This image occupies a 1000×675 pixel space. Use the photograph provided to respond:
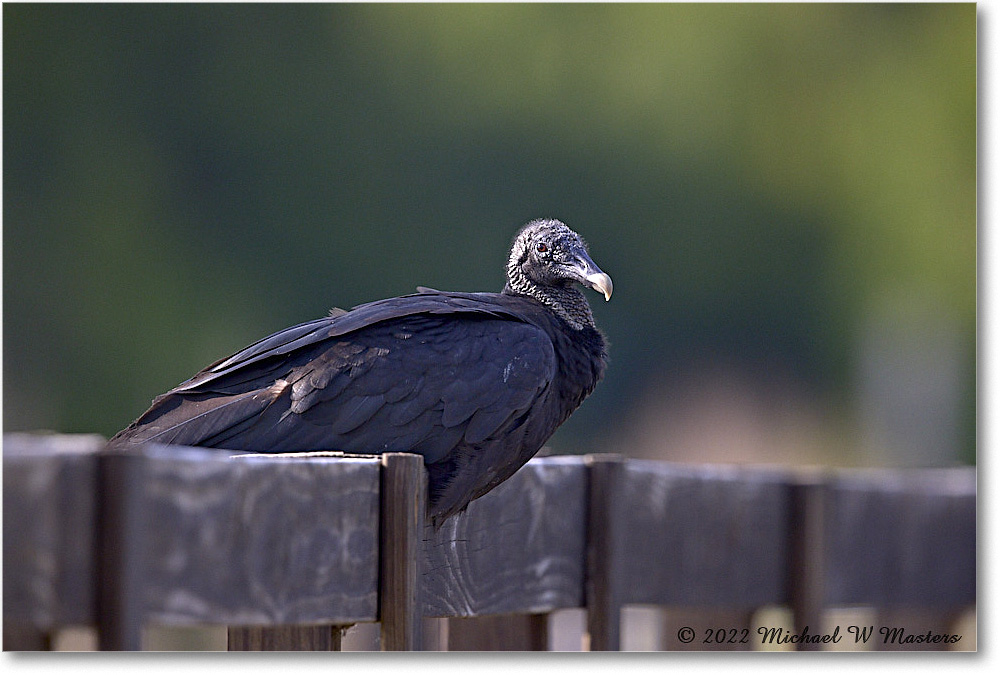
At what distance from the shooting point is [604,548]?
3002 mm

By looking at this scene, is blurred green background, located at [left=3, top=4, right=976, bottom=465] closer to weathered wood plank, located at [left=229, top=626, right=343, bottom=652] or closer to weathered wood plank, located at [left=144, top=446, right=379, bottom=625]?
weathered wood plank, located at [left=229, top=626, right=343, bottom=652]

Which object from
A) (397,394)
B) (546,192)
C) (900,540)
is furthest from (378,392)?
(900,540)

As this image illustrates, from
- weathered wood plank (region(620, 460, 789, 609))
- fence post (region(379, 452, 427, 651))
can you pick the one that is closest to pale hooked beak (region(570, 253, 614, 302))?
weathered wood plank (region(620, 460, 789, 609))

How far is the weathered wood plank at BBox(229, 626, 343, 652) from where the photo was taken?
2.44 m

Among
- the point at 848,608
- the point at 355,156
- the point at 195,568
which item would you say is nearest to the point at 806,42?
the point at 355,156

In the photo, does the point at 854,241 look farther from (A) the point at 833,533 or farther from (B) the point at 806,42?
(A) the point at 833,533

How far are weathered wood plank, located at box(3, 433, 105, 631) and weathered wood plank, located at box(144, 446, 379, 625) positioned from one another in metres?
0.10

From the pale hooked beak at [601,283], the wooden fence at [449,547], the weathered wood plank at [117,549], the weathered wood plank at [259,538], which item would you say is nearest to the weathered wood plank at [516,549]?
the wooden fence at [449,547]

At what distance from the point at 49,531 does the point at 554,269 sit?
6.62 ft

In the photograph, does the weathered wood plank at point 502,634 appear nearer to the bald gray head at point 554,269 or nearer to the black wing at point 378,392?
the black wing at point 378,392

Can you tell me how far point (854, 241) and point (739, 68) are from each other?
0.70 m

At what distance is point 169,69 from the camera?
3.55m

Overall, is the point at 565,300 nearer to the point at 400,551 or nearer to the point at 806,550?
the point at 806,550

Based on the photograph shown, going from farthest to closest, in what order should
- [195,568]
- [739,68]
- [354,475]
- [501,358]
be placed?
[739,68] < [501,358] < [354,475] < [195,568]
